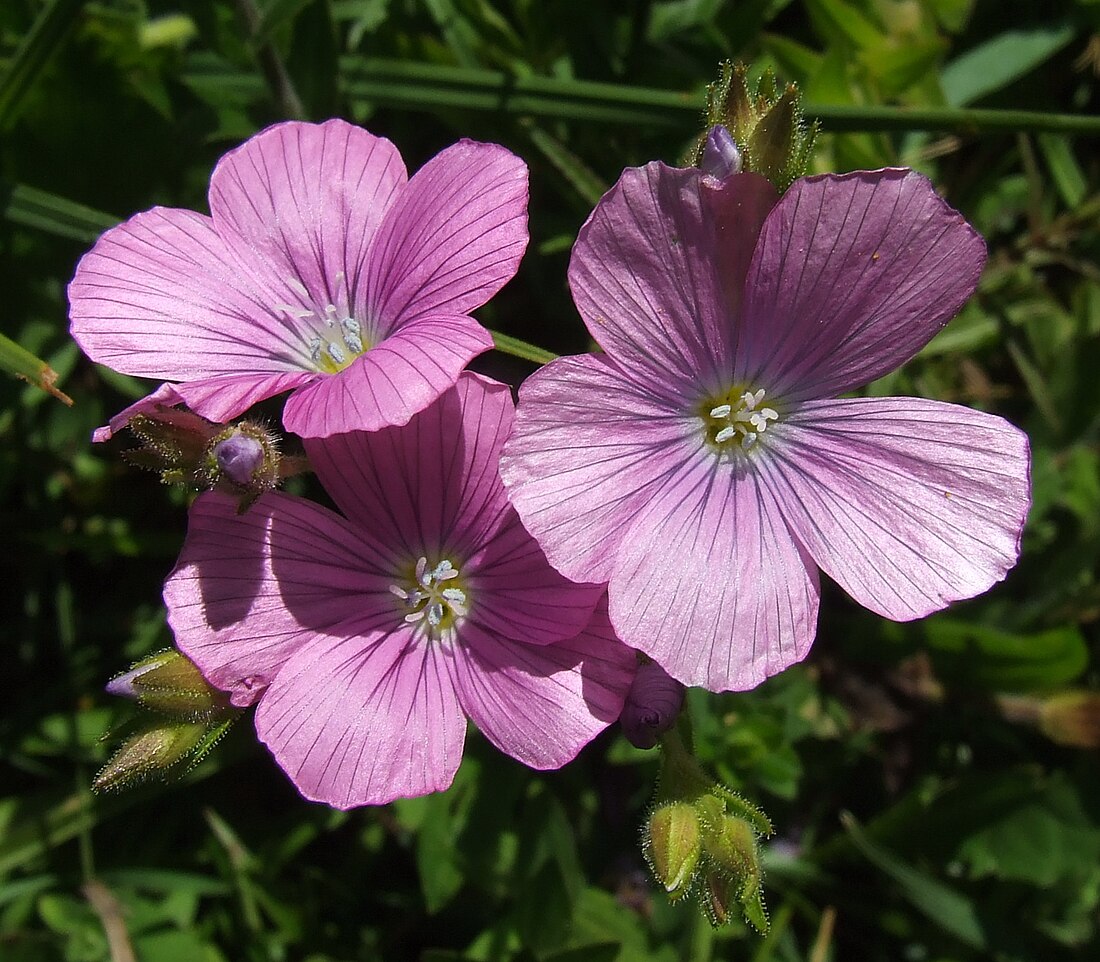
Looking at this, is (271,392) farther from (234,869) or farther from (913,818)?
(913,818)

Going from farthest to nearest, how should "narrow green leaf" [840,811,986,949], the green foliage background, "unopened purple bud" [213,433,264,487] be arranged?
"narrow green leaf" [840,811,986,949] < the green foliage background < "unopened purple bud" [213,433,264,487]

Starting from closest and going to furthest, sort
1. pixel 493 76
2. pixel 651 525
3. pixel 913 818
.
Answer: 1. pixel 651 525
2. pixel 493 76
3. pixel 913 818

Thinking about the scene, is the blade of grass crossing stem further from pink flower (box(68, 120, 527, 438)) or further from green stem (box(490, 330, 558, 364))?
green stem (box(490, 330, 558, 364))

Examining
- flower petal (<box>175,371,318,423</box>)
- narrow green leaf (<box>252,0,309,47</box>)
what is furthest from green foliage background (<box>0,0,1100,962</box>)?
flower petal (<box>175,371,318,423</box>)

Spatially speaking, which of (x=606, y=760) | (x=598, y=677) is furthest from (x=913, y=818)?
(x=598, y=677)

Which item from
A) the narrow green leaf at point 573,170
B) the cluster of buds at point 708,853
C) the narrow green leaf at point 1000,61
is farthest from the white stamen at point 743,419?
the narrow green leaf at point 1000,61

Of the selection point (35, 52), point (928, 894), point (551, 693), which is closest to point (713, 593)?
point (551, 693)
